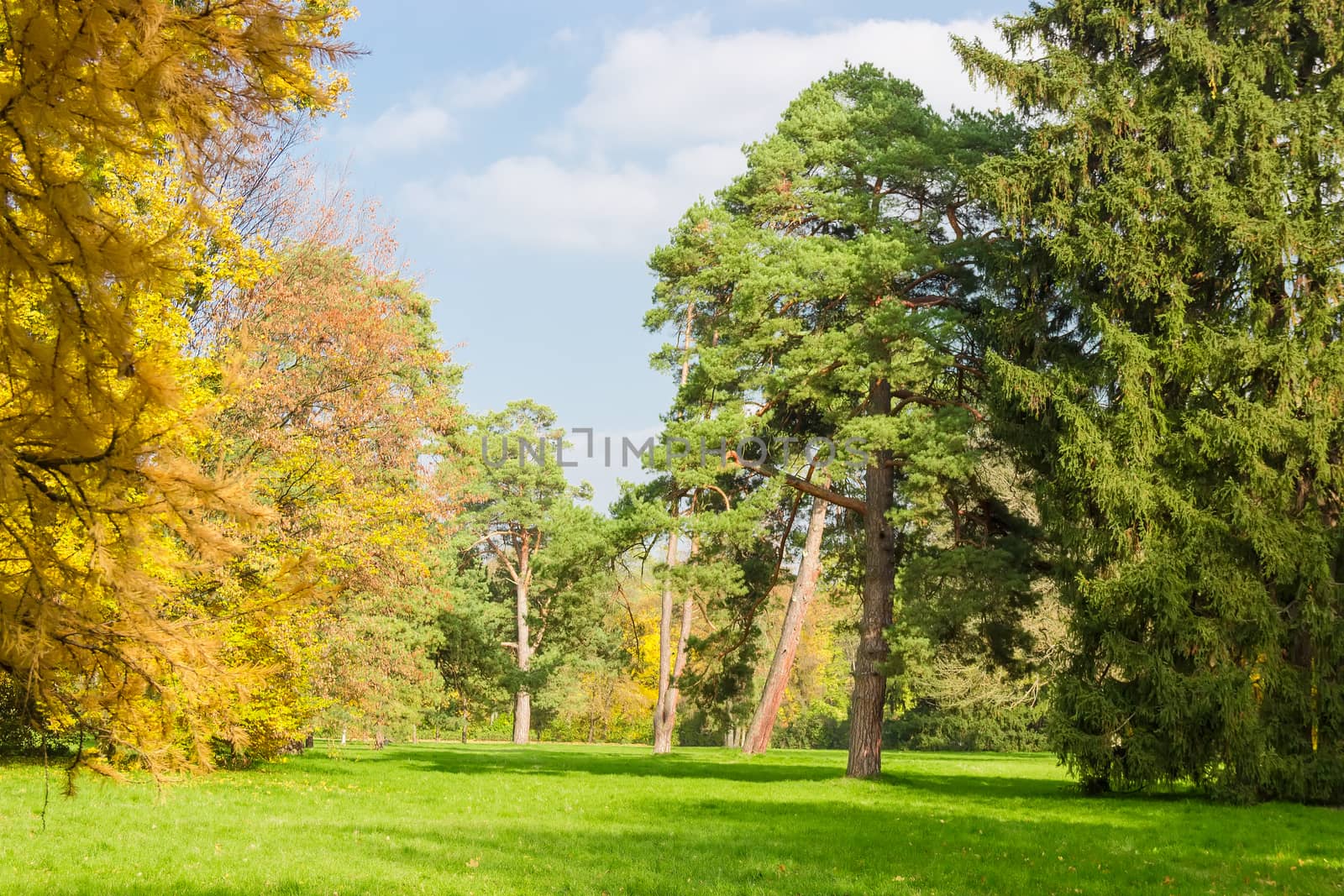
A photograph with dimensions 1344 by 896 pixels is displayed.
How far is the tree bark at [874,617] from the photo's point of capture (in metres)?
17.5

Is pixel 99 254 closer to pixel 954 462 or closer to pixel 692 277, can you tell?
pixel 954 462

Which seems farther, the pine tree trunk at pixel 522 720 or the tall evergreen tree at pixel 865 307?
the pine tree trunk at pixel 522 720

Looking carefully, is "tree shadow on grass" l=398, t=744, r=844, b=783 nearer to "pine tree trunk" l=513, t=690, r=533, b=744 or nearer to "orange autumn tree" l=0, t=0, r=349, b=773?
"pine tree trunk" l=513, t=690, r=533, b=744

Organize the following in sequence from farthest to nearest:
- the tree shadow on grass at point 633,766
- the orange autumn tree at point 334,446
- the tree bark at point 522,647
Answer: the tree bark at point 522,647, the tree shadow on grass at point 633,766, the orange autumn tree at point 334,446

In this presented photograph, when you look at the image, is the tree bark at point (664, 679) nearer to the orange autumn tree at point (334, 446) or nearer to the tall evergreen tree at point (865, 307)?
the orange autumn tree at point (334, 446)

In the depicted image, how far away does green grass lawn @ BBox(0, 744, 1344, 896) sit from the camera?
770 centimetres

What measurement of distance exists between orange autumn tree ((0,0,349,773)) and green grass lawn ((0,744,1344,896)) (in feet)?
2.56

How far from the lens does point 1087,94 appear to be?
16.7 meters

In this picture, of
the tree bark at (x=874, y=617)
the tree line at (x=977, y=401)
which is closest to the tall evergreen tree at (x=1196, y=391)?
the tree line at (x=977, y=401)

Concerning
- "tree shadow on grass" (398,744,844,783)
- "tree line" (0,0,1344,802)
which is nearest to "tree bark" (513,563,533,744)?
"tree shadow on grass" (398,744,844,783)

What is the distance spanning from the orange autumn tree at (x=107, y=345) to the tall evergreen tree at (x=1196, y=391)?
12.6 meters

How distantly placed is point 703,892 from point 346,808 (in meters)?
6.24

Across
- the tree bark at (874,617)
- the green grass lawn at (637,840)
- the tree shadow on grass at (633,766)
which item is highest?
the tree bark at (874,617)

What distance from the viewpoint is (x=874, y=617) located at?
17.5 metres
